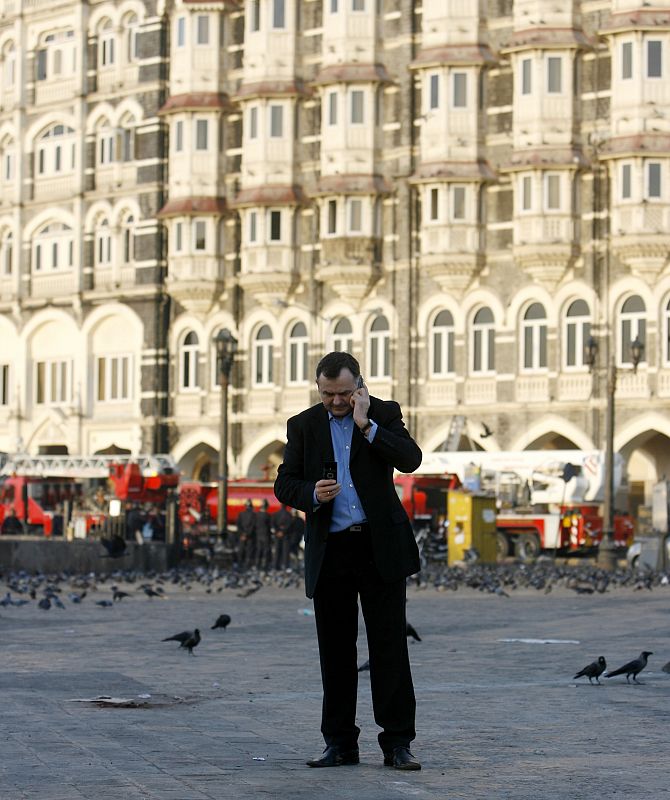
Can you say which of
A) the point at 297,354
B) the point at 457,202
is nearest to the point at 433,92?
the point at 457,202

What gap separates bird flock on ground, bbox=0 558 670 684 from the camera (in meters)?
26.6

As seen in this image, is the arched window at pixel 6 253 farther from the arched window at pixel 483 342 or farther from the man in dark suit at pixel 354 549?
the man in dark suit at pixel 354 549

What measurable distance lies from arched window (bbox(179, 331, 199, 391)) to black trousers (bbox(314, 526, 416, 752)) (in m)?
50.3

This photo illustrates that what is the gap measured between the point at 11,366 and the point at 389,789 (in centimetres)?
5672

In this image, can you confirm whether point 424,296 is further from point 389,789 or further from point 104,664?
point 389,789

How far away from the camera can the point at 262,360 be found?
57906 millimetres

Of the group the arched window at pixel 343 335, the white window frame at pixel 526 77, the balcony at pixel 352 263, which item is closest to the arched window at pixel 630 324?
the white window frame at pixel 526 77

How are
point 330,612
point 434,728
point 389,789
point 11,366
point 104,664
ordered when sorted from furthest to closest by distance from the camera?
point 11,366 < point 104,664 < point 434,728 < point 330,612 < point 389,789

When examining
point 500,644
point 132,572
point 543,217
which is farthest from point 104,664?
point 543,217

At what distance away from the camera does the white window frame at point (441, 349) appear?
177 feet

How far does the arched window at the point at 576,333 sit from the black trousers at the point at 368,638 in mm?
42709

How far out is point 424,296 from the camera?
54000 millimetres

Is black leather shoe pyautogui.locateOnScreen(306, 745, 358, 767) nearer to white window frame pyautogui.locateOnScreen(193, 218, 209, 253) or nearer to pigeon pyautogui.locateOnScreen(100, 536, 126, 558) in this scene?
pigeon pyautogui.locateOnScreen(100, 536, 126, 558)

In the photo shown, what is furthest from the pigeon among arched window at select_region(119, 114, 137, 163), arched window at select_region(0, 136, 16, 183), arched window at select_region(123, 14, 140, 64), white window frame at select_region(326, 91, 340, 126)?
arched window at select_region(0, 136, 16, 183)
